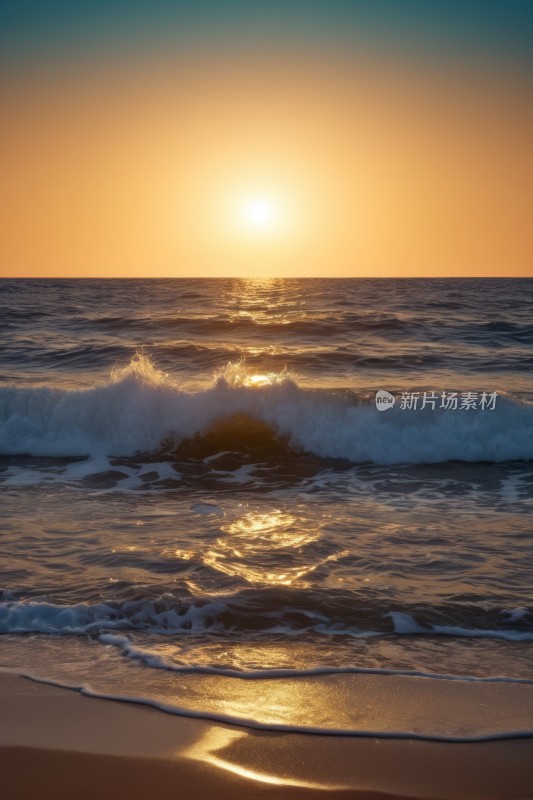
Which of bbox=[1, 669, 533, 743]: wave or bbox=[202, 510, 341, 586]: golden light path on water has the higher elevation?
bbox=[1, 669, 533, 743]: wave

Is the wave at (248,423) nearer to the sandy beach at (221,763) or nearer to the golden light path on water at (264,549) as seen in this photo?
the golden light path on water at (264,549)

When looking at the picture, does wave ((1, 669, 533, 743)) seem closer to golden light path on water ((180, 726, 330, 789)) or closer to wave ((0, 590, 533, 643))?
golden light path on water ((180, 726, 330, 789))

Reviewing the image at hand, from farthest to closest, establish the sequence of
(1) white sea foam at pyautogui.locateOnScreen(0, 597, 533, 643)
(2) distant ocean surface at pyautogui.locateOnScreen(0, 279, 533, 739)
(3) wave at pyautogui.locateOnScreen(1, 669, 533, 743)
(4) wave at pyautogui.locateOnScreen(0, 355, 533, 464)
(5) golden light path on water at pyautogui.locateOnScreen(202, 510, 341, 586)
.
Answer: (4) wave at pyautogui.locateOnScreen(0, 355, 533, 464) < (5) golden light path on water at pyautogui.locateOnScreen(202, 510, 341, 586) < (1) white sea foam at pyautogui.locateOnScreen(0, 597, 533, 643) < (2) distant ocean surface at pyautogui.locateOnScreen(0, 279, 533, 739) < (3) wave at pyautogui.locateOnScreen(1, 669, 533, 743)

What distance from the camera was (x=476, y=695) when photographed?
4.04 m

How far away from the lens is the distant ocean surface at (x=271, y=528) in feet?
14.4

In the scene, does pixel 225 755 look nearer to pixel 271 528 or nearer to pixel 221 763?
pixel 221 763

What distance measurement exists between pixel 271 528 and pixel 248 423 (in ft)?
18.1

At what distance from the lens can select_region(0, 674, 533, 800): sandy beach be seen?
3.20m

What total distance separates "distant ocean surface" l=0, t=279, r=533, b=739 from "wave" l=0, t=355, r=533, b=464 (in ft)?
0.12

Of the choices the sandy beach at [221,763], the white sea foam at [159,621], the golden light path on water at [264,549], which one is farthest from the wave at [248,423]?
the sandy beach at [221,763]

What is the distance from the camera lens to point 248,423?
13.1 meters

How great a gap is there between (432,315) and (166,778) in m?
24.7

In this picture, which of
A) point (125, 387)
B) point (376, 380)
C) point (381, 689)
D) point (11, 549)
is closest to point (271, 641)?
point (381, 689)

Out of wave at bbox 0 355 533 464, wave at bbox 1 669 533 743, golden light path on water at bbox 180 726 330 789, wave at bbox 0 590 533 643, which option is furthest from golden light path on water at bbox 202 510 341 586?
wave at bbox 0 355 533 464
